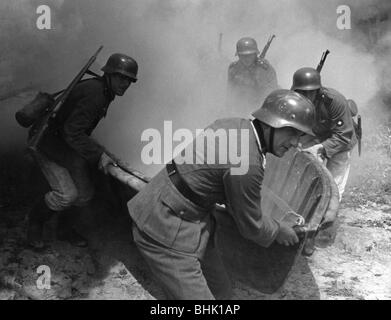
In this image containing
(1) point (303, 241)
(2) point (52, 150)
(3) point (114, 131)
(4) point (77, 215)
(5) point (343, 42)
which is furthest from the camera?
(5) point (343, 42)

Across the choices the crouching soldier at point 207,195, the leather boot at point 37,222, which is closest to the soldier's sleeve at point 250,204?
the crouching soldier at point 207,195

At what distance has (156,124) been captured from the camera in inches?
324

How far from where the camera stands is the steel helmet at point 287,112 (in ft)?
10.8

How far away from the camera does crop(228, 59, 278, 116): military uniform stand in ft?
24.9

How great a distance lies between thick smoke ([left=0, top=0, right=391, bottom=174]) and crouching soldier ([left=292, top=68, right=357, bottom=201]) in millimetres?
2535

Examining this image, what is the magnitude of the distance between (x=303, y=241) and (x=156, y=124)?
4.96 metres

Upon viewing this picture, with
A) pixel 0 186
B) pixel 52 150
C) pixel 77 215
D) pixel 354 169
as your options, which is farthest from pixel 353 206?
pixel 0 186

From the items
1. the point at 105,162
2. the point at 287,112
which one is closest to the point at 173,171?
the point at 287,112

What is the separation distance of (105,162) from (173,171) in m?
1.30

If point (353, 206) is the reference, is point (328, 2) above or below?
above

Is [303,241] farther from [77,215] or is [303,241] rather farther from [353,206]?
[353,206]

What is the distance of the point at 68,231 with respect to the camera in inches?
200

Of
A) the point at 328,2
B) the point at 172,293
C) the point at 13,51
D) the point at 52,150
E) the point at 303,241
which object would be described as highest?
the point at 328,2

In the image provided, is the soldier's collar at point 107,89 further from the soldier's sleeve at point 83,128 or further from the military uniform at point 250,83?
the military uniform at point 250,83
